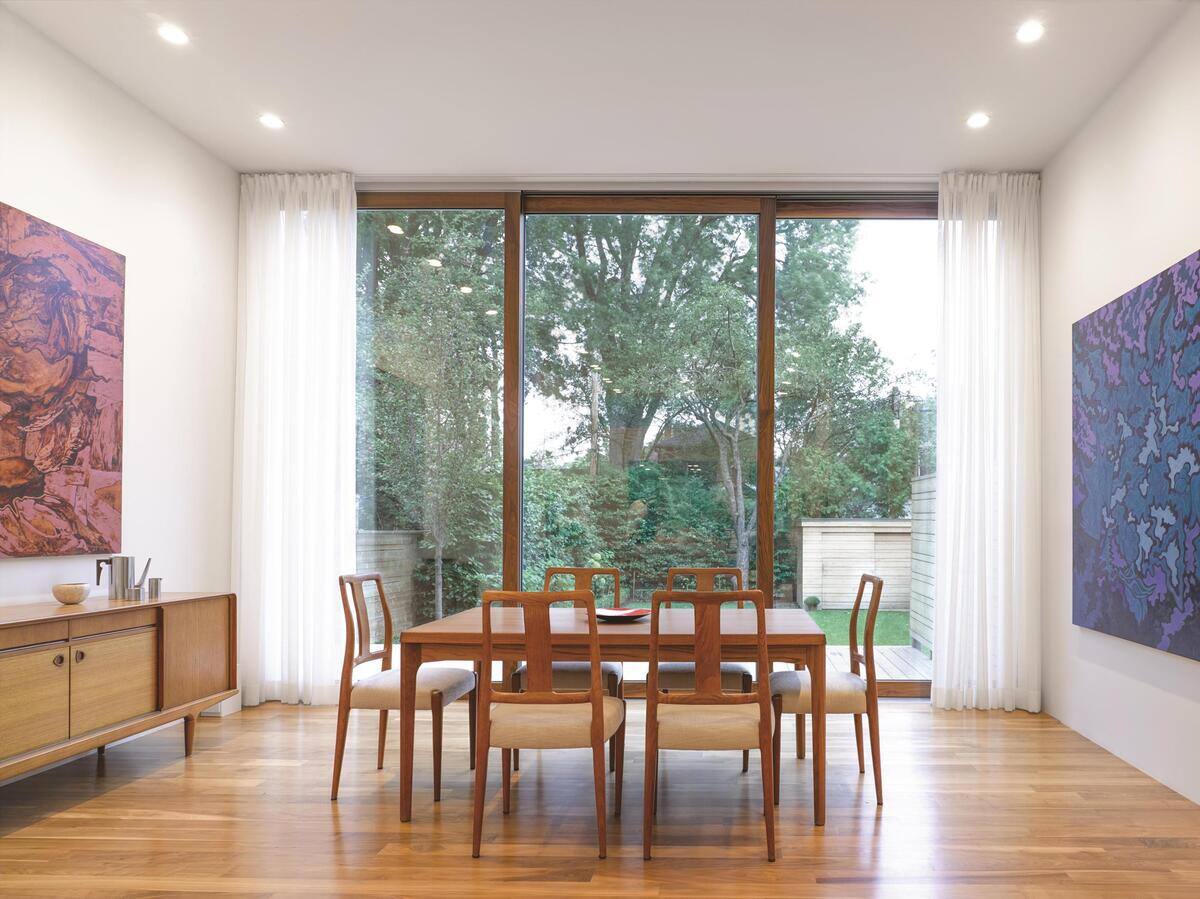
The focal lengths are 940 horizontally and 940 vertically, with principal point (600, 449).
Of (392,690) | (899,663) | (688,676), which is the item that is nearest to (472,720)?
(392,690)

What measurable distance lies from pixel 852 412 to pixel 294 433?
3.53 metres

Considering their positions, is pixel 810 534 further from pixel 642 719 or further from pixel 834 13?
pixel 834 13

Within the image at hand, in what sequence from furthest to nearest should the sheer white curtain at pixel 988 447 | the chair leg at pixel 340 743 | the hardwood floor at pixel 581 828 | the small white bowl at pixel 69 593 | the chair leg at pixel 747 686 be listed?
the sheer white curtain at pixel 988 447 → the chair leg at pixel 747 686 → the small white bowl at pixel 69 593 → the chair leg at pixel 340 743 → the hardwood floor at pixel 581 828

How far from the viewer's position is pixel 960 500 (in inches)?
225

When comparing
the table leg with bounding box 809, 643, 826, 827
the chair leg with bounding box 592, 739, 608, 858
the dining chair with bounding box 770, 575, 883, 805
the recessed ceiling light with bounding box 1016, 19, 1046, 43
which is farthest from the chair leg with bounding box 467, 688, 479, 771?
the recessed ceiling light with bounding box 1016, 19, 1046, 43

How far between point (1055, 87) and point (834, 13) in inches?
55.7

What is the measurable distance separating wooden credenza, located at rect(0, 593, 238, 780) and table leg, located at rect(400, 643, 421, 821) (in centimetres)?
127

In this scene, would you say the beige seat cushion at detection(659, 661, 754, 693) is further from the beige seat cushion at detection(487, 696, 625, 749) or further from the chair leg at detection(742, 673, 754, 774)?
the beige seat cushion at detection(487, 696, 625, 749)

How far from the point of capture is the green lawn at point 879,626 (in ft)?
19.4

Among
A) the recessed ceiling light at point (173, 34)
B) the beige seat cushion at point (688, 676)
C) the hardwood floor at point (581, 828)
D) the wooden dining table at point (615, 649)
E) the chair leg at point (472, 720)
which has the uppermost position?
the recessed ceiling light at point (173, 34)

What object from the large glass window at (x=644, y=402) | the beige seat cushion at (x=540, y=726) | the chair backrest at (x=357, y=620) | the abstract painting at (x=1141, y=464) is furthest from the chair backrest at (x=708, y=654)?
the large glass window at (x=644, y=402)

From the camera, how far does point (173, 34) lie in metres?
4.16

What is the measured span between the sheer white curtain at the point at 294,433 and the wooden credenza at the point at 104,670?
100cm

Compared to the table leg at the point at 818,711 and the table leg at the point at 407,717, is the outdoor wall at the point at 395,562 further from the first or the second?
the table leg at the point at 818,711
